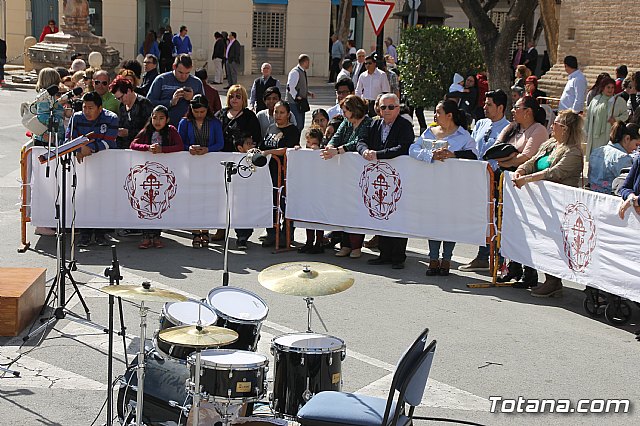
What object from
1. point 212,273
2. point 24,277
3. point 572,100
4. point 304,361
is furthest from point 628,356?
point 572,100

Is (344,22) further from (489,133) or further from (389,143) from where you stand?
(389,143)

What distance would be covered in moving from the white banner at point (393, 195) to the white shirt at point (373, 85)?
9129 millimetres

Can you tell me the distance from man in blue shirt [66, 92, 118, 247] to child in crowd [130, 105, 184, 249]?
325 millimetres

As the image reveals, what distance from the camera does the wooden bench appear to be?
29.9ft

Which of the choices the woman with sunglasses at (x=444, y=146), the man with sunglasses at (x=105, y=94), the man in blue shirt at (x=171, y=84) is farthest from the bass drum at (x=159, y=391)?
the man in blue shirt at (x=171, y=84)

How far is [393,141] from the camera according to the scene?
12.2 metres

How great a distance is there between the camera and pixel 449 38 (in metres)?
24.9

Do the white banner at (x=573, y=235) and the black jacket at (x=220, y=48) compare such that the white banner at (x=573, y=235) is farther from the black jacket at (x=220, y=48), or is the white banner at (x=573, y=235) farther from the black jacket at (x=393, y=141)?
the black jacket at (x=220, y=48)

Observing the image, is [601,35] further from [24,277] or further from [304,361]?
[304,361]

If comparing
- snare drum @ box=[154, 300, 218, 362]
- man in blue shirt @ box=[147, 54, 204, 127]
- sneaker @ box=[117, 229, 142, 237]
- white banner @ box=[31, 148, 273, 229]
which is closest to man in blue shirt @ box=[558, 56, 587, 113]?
man in blue shirt @ box=[147, 54, 204, 127]

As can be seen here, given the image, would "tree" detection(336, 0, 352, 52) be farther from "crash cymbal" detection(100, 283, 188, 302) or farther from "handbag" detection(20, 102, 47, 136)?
"crash cymbal" detection(100, 283, 188, 302)

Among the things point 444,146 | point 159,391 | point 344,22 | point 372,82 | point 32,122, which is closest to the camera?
point 159,391

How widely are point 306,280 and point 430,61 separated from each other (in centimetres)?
1832

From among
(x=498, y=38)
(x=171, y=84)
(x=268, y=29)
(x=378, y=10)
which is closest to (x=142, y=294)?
(x=171, y=84)
